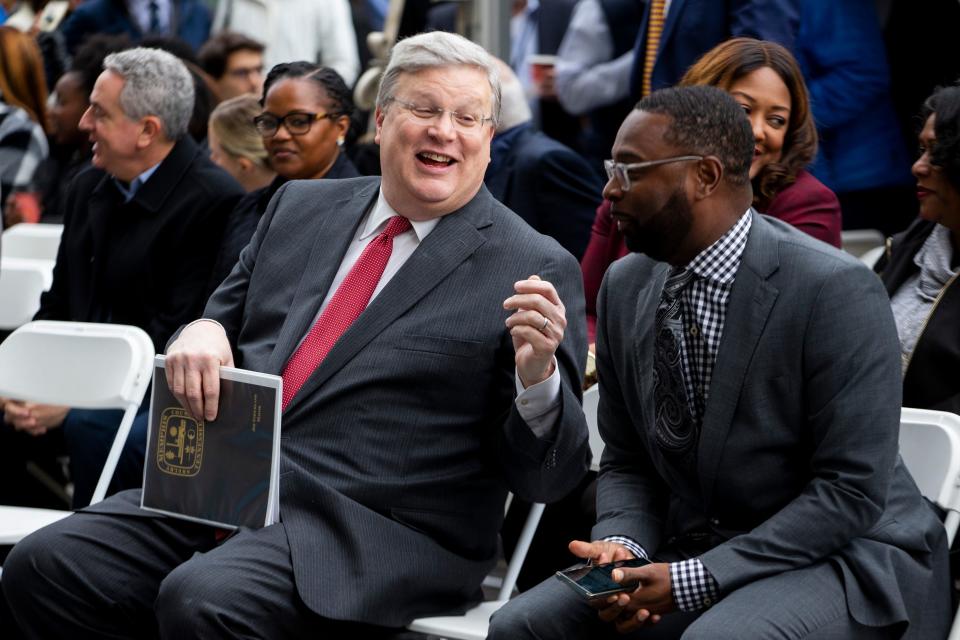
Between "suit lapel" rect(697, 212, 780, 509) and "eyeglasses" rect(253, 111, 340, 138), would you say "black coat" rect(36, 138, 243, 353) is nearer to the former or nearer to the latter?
"eyeglasses" rect(253, 111, 340, 138)

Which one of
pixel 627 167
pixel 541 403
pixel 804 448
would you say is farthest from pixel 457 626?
pixel 627 167

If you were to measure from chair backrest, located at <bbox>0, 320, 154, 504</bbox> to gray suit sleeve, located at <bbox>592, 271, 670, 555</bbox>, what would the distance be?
5.43ft

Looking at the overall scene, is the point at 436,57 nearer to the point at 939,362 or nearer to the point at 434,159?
the point at 434,159

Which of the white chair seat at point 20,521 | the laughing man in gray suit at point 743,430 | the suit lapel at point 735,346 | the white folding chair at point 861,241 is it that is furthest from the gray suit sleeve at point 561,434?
the white folding chair at point 861,241

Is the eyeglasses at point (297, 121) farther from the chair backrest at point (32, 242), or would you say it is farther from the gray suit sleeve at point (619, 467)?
the gray suit sleeve at point (619, 467)

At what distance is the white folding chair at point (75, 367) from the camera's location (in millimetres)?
4371

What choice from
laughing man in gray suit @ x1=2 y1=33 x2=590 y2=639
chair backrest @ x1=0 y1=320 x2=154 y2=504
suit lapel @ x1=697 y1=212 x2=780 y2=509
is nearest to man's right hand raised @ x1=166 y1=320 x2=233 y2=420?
laughing man in gray suit @ x1=2 y1=33 x2=590 y2=639

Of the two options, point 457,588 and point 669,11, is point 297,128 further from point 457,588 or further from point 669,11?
point 457,588

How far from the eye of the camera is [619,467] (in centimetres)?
340

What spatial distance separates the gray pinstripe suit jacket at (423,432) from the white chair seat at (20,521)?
98cm

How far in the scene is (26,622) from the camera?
3549mm

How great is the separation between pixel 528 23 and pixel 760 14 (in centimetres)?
246

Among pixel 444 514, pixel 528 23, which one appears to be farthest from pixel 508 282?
pixel 528 23

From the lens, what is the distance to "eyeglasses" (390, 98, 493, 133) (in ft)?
11.7
